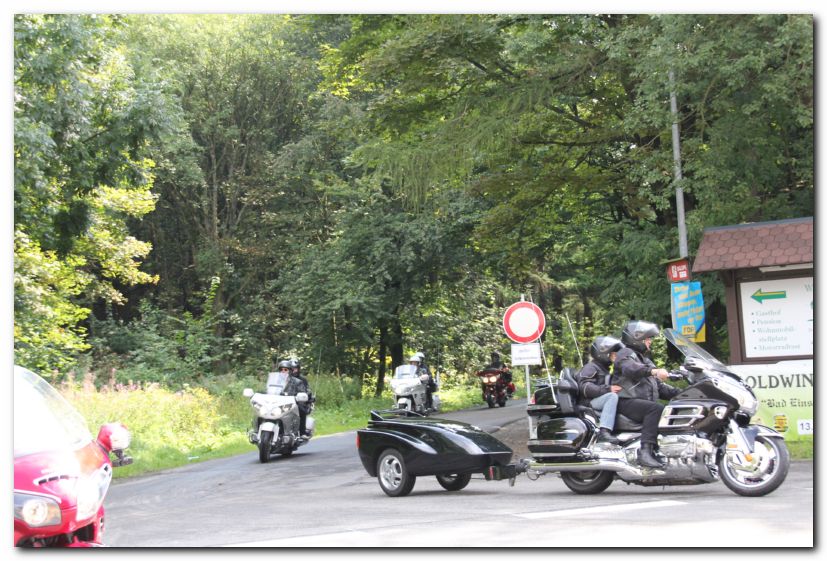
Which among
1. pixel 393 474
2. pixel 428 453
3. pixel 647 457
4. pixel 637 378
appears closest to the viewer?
pixel 647 457

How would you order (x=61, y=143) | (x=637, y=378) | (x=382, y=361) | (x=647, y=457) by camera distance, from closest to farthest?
(x=647, y=457), (x=637, y=378), (x=61, y=143), (x=382, y=361)

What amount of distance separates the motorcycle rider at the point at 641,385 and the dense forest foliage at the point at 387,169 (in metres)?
4.67

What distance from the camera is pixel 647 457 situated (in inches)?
420

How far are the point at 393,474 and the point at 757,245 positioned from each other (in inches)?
251

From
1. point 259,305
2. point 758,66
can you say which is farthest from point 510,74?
point 259,305

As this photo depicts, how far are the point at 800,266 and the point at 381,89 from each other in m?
9.88

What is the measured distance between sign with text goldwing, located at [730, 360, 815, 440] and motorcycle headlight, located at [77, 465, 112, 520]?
10491 mm

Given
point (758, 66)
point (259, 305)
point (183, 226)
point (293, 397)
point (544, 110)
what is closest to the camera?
point (758, 66)

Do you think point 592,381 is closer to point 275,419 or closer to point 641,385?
point 641,385

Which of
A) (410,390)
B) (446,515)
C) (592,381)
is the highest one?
(592,381)

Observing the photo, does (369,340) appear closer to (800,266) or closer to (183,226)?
(183,226)

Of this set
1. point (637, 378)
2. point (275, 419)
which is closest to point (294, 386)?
point (275, 419)

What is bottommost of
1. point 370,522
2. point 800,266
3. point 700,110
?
point 370,522

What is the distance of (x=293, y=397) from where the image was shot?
18.5 metres
